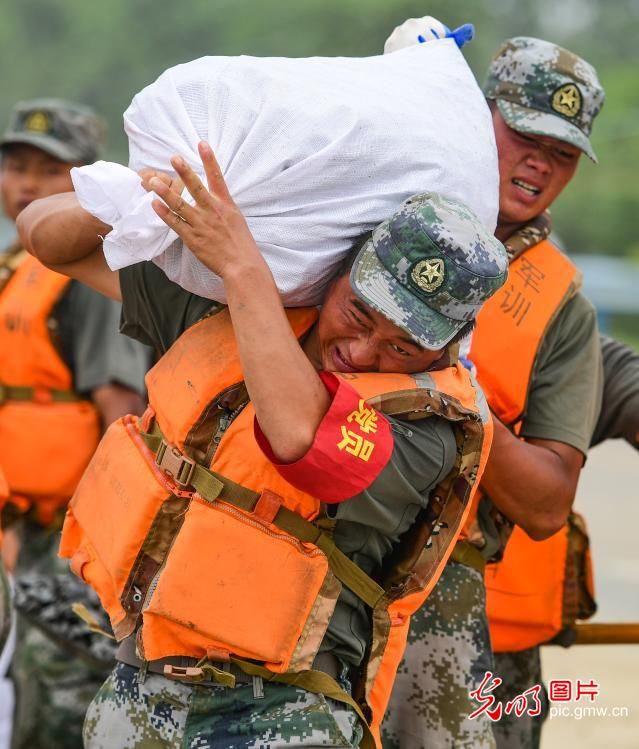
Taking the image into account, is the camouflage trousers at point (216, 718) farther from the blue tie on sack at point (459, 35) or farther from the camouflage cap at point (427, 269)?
the blue tie on sack at point (459, 35)

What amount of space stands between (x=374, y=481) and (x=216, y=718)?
2.07 ft

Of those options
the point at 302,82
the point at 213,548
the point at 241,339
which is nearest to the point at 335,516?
the point at 213,548

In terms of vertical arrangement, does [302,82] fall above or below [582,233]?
above

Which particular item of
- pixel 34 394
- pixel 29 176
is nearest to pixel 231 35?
pixel 29 176

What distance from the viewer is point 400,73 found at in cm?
310

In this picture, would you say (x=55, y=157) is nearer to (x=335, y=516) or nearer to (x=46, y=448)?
(x=46, y=448)

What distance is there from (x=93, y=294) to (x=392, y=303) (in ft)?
8.48

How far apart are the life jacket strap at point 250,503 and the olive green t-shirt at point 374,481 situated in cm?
3

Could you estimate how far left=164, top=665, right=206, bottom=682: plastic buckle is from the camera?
117 inches

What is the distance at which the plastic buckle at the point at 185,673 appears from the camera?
298 cm

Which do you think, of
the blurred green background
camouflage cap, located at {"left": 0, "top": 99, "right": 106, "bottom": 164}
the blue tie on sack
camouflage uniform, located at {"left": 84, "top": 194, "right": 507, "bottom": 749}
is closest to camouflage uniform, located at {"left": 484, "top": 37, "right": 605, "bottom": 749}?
the blue tie on sack

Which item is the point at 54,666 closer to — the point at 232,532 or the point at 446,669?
the point at 446,669

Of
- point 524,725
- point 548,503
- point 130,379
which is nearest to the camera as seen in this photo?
point 548,503

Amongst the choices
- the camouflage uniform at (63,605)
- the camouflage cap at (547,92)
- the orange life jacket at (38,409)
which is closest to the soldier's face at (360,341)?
the camouflage cap at (547,92)
